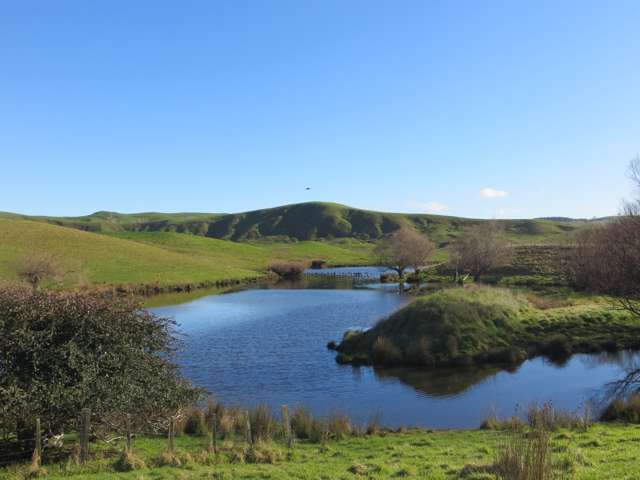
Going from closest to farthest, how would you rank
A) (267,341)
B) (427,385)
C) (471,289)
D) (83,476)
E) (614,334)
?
(83,476), (427,385), (614,334), (267,341), (471,289)

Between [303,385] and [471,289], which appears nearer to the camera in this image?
[303,385]

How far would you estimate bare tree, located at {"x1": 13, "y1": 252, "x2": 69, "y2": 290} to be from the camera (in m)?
71.4

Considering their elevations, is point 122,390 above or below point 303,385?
above

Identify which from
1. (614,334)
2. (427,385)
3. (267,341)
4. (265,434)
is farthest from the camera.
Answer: (267,341)

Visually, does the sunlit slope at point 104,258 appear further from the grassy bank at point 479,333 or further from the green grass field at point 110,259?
the grassy bank at point 479,333

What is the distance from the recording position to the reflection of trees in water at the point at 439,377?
30.5 m

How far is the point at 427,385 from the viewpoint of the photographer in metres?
31.5

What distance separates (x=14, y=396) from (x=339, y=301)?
61760mm

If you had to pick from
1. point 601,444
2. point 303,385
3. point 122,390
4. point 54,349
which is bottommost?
point 303,385

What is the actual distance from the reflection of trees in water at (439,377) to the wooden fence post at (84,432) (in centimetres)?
1877

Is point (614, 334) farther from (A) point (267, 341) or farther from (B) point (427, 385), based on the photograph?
(A) point (267, 341)

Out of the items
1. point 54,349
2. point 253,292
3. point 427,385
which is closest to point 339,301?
point 253,292

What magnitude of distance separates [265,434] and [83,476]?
26.1 ft

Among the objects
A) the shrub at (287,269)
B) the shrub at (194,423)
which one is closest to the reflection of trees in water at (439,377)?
the shrub at (194,423)
